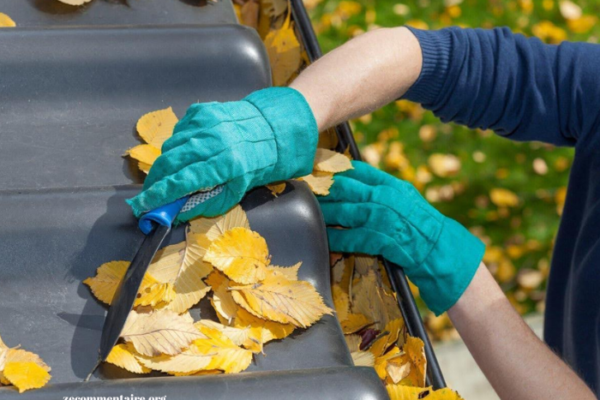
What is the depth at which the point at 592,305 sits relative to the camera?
1.44 m

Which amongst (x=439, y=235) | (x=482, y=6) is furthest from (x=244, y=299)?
(x=482, y=6)

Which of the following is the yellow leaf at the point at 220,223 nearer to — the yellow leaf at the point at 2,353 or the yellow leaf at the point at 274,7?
the yellow leaf at the point at 2,353

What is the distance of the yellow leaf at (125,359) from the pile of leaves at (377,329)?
35cm

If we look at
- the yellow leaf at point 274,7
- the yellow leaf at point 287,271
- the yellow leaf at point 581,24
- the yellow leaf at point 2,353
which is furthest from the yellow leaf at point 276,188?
the yellow leaf at point 581,24

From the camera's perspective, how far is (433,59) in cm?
144

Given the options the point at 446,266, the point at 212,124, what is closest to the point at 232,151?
the point at 212,124

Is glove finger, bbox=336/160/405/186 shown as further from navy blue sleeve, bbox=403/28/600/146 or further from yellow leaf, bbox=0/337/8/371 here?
yellow leaf, bbox=0/337/8/371

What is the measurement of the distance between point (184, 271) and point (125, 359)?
0.17 meters

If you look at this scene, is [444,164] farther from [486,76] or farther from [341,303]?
[341,303]

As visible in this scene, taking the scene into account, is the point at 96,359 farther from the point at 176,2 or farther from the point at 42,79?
the point at 176,2

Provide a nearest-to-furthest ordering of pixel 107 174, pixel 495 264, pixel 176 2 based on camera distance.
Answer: pixel 107 174 < pixel 176 2 < pixel 495 264

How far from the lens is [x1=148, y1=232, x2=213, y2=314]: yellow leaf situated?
0.98 meters

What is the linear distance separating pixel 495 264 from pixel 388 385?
2059 millimetres

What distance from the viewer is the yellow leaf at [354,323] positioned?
3.85ft
